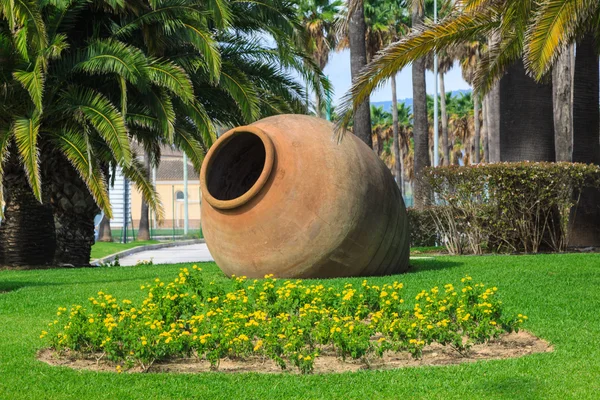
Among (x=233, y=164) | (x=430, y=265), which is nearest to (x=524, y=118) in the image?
(x=430, y=265)

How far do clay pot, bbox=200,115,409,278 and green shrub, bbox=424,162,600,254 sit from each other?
4.27 metres

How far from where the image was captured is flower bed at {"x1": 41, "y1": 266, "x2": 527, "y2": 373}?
637 cm

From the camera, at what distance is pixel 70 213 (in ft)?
55.5

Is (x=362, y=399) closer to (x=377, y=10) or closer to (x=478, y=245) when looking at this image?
(x=478, y=245)

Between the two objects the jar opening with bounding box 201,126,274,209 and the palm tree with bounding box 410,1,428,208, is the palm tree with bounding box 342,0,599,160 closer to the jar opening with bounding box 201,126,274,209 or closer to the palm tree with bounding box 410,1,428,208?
the jar opening with bounding box 201,126,274,209

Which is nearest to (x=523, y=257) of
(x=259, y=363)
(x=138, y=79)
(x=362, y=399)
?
(x=138, y=79)

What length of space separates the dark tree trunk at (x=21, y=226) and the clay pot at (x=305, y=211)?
6.30 metres

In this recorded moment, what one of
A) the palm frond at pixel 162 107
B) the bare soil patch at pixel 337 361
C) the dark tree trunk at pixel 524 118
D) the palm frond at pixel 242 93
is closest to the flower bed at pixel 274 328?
the bare soil patch at pixel 337 361

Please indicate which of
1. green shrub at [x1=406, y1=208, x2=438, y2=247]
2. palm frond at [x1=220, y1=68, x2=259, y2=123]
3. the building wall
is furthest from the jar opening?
the building wall

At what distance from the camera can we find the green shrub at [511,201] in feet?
49.5

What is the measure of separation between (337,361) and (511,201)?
30.3 ft

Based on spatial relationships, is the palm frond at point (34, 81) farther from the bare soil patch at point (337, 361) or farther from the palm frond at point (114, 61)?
the bare soil patch at point (337, 361)

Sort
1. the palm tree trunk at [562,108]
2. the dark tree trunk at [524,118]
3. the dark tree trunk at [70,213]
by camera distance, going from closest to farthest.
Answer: the dark tree trunk at [70,213] → the dark tree trunk at [524,118] → the palm tree trunk at [562,108]

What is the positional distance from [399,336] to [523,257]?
7.54m
